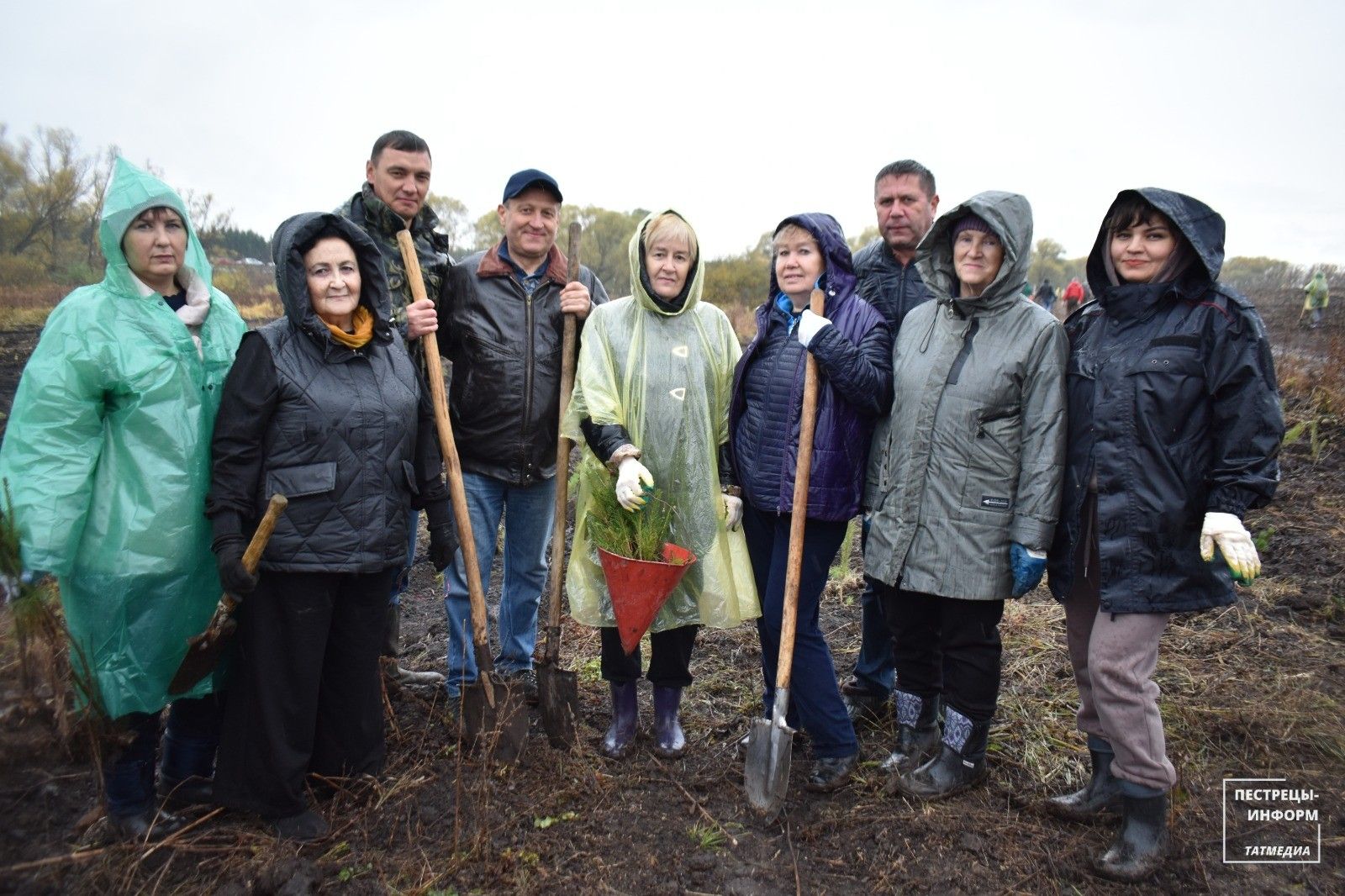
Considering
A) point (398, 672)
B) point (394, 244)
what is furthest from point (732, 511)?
point (398, 672)

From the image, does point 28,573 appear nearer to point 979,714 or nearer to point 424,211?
point 424,211

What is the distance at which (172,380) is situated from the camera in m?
2.62

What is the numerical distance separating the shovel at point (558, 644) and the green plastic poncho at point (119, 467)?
1.30m

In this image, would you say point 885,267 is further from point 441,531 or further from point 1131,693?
point 441,531

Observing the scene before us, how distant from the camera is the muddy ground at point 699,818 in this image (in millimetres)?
2566

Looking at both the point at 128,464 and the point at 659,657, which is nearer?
the point at 128,464

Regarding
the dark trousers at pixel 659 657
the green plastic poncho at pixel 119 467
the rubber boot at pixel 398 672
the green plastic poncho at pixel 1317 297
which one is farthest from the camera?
the green plastic poncho at pixel 1317 297

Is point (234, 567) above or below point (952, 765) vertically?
above

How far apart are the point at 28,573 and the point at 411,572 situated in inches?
137

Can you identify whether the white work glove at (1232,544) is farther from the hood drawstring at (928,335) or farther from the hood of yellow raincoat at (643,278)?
the hood of yellow raincoat at (643,278)

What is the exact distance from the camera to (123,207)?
2568mm

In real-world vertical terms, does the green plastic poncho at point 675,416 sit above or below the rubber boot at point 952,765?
above

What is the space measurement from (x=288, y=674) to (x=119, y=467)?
873 mm

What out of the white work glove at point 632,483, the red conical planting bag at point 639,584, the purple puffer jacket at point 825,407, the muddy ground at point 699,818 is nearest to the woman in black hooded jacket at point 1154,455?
the muddy ground at point 699,818
